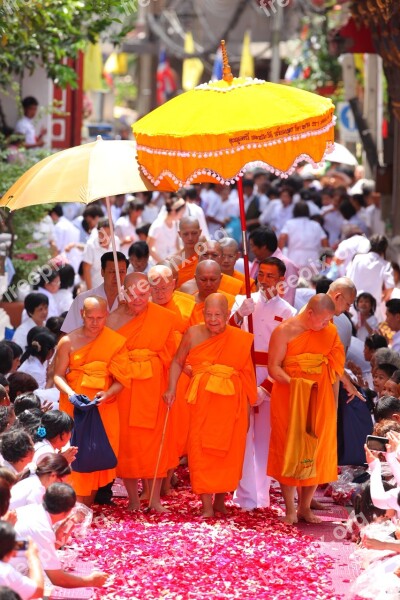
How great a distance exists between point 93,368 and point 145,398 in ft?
1.60

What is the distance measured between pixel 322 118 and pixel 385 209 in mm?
12481

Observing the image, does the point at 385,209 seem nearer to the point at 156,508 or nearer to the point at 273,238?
the point at 273,238

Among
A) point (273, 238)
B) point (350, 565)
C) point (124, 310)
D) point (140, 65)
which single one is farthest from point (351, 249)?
point (140, 65)

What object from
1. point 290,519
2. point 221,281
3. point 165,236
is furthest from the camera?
point 165,236

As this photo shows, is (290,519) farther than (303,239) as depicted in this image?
No

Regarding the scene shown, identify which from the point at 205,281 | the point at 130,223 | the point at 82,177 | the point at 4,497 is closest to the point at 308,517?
A: the point at 205,281

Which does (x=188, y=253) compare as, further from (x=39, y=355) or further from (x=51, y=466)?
(x=51, y=466)

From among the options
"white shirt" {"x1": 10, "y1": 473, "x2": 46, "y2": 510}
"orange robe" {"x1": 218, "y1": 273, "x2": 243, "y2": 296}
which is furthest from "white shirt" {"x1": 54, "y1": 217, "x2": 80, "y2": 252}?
"white shirt" {"x1": 10, "y1": 473, "x2": 46, "y2": 510}

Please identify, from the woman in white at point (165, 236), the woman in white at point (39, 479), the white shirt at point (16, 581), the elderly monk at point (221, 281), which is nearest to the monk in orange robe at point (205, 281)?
the elderly monk at point (221, 281)

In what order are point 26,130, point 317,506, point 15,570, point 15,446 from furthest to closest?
1. point 26,130
2. point 317,506
3. point 15,446
4. point 15,570

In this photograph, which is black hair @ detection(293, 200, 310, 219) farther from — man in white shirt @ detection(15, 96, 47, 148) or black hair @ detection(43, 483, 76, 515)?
black hair @ detection(43, 483, 76, 515)

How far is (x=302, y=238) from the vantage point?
58.6 ft

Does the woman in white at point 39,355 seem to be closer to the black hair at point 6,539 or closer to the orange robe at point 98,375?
the orange robe at point 98,375

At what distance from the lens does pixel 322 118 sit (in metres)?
9.28
